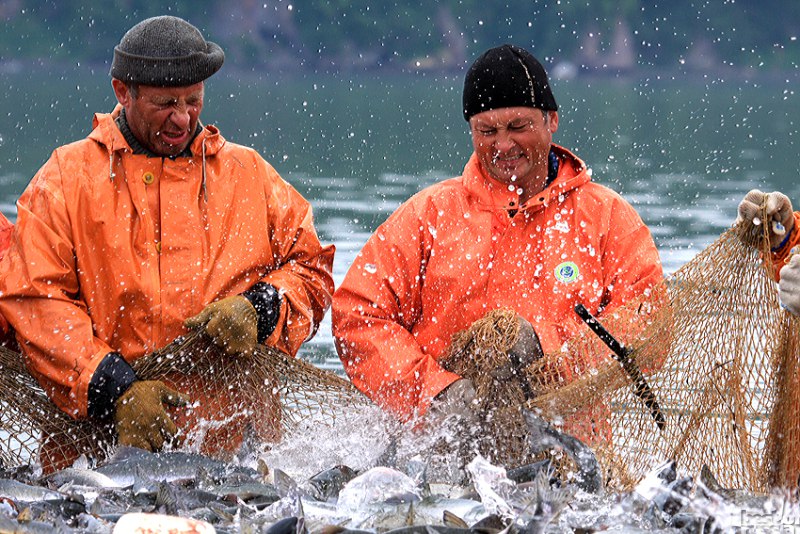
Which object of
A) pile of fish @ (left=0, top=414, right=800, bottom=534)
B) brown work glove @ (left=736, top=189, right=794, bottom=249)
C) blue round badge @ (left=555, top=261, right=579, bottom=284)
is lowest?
pile of fish @ (left=0, top=414, right=800, bottom=534)

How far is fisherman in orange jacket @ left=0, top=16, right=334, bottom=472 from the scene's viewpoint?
213 inches

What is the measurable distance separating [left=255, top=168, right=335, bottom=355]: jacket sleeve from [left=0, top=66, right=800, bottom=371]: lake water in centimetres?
452

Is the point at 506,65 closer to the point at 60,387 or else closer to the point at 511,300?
the point at 511,300

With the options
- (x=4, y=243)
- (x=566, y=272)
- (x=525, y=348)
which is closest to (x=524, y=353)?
(x=525, y=348)

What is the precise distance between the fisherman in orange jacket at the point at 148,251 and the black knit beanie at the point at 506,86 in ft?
3.33

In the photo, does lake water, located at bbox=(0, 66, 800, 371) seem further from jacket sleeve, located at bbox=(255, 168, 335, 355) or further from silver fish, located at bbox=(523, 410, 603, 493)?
silver fish, located at bbox=(523, 410, 603, 493)

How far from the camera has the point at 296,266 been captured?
586 centimetres

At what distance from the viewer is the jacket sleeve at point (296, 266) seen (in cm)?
579

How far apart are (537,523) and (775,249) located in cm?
178

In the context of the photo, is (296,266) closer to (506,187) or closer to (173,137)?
(173,137)

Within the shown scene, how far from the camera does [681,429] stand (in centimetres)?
524

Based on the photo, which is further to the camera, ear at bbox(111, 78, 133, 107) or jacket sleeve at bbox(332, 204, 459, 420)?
ear at bbox(111, 78, 133, 107)

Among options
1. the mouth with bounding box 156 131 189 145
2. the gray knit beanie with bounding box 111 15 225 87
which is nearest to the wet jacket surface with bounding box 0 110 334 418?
the mouth with bounding box 156 131 189 145

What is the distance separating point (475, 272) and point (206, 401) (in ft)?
4.44
